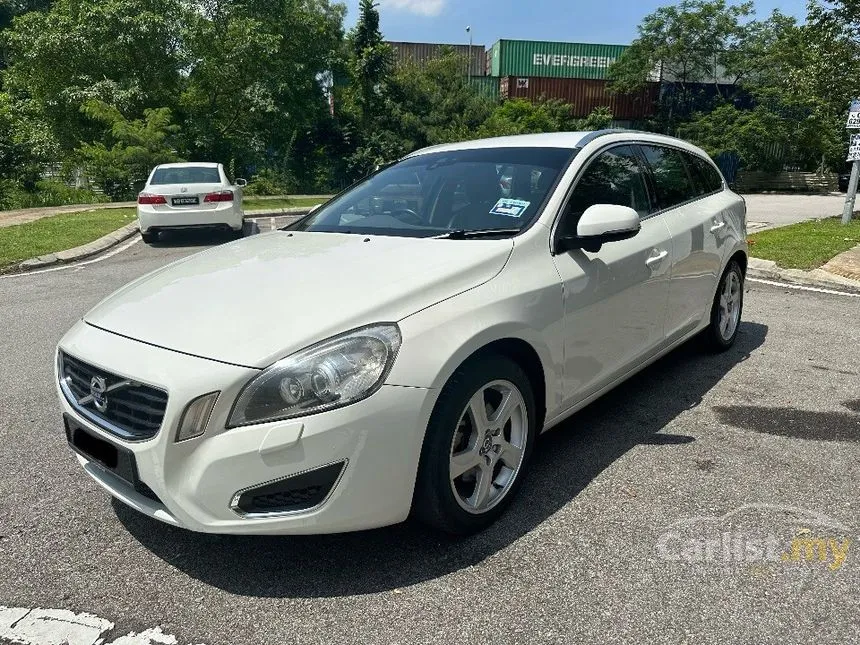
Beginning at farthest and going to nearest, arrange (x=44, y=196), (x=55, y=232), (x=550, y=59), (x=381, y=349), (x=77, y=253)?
(x=550, y=59) < (x=44, y=196) < (x=55, y=232) < (x=77, y=253) < (x=381, y=349)

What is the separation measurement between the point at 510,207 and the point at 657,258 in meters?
1.02

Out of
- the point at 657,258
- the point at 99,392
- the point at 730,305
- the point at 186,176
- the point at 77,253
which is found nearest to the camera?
the point at 99,392

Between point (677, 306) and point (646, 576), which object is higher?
point (677, 306)

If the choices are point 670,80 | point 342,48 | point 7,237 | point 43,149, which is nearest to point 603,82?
point 670,80

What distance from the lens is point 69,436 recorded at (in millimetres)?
2615

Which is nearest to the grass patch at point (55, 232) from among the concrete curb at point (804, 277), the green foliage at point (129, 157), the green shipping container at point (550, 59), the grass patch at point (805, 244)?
the green foliage at point (129, 157)

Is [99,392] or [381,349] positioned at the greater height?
[381,349]

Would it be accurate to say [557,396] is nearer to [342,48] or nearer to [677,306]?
[677,306]

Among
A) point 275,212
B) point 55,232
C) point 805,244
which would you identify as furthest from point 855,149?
point 55,232

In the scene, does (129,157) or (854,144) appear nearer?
(854,144)

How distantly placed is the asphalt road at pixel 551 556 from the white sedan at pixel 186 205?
838cm

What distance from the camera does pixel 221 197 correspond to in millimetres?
11875

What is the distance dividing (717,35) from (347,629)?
43.6m

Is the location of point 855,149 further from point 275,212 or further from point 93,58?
point 93,58
